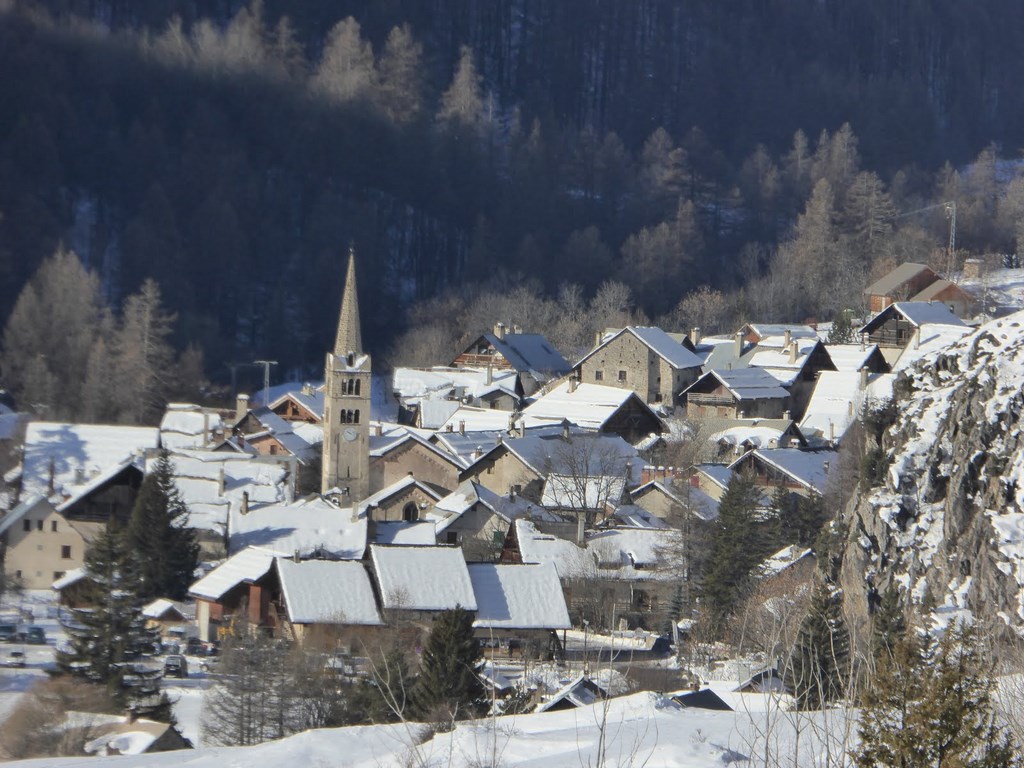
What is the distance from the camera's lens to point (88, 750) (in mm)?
16453

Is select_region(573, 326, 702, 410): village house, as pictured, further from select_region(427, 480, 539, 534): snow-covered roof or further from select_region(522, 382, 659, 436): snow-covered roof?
select_region(427, 480, 539, 534): snow-covered roof

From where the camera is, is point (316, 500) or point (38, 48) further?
point (38, 48)

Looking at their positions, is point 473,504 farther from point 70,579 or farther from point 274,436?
point 274,436

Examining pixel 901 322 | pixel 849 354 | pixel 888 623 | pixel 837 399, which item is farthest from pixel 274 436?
pixel 888 623

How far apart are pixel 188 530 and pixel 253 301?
130 feet

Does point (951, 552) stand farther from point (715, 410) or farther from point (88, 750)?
point (715, 410)

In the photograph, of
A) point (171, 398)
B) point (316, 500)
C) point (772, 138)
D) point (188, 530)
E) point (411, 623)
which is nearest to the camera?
point (411, 623)

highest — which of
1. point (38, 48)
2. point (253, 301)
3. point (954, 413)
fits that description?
point (38, 48)

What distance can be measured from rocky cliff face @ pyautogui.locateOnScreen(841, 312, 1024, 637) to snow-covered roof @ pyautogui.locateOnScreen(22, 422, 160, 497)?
64.7ft

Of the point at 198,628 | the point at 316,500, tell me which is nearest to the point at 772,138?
the point at 316,500

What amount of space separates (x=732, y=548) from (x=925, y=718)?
23714 millimetres

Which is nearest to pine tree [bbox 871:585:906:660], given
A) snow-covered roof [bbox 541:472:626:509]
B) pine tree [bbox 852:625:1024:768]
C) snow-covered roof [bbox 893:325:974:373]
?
pine tree [bbox 852:625:1024:768]

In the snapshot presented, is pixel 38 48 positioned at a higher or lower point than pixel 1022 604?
higher

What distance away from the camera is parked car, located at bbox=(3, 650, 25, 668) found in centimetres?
2416
